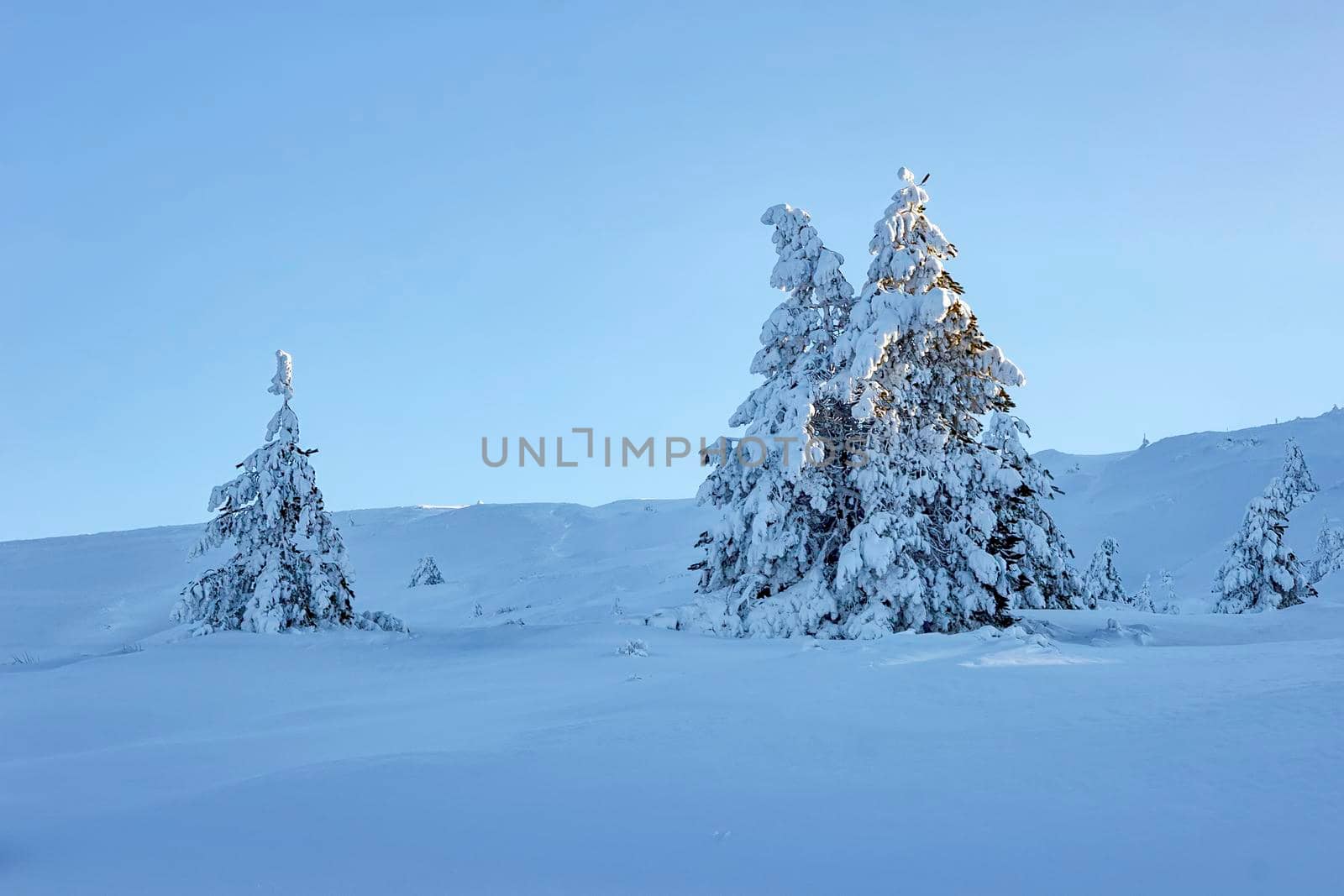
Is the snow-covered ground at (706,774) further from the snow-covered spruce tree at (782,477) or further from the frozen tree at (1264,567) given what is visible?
the frozen tree at (1264,567)

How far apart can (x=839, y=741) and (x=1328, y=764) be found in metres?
2.35

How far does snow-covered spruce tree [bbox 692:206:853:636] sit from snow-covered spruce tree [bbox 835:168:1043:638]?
787mm

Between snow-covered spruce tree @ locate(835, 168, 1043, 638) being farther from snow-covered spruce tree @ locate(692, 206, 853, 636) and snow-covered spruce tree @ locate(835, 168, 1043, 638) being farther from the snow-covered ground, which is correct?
the snow-covered ground

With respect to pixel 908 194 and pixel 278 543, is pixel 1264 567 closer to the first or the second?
pixel 908 194

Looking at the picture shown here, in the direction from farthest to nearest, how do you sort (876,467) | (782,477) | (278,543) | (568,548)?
(568,548)
(278,543)
(782,477)
(876,467)

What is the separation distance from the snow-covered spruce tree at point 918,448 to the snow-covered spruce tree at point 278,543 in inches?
385

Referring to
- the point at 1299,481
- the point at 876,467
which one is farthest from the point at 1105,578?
the point at 1299,481

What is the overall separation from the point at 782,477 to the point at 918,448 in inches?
99.3

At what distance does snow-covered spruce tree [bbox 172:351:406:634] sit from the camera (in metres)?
18.1

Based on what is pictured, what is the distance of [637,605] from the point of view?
28.5 meters

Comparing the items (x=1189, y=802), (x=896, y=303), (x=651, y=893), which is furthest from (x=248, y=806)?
(x=896, y=303)

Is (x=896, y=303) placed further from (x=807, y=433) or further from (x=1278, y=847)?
(x=1278, y=847)

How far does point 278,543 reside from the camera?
722 inches

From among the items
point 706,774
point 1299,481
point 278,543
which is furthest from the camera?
point 1299,481
